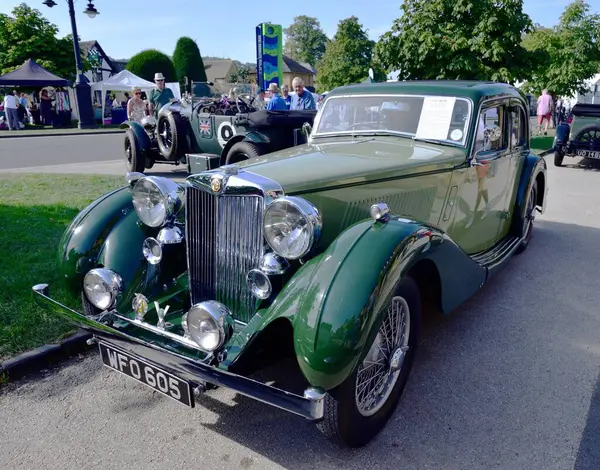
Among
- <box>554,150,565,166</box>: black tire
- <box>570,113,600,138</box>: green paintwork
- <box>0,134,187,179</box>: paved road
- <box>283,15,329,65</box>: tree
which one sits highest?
<box>283,15,329,65</box>: tree

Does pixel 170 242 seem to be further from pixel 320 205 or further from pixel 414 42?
pixel 414 42

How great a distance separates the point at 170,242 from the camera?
284cm

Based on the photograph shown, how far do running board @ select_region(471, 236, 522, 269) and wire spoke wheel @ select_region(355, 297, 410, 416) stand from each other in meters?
1.17

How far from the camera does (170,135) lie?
9273 millimetres

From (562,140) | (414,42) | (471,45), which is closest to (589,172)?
(562,140)

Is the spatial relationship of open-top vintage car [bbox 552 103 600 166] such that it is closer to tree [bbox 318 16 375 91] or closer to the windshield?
the windshield

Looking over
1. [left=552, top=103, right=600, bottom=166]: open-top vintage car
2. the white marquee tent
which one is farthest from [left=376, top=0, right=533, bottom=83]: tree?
the white marquee tent

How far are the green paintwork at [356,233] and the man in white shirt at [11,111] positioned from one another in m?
21.0

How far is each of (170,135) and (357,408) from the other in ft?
26.5

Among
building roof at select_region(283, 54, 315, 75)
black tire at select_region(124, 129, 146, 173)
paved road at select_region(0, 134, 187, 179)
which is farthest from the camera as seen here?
building roof at select_region(283, 54, 315, 75)

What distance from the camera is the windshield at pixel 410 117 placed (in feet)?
11.6

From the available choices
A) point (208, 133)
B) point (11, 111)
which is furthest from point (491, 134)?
point (11, 111)

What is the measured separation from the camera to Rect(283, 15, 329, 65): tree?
83625 millimetres

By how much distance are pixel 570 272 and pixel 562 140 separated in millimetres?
7720
